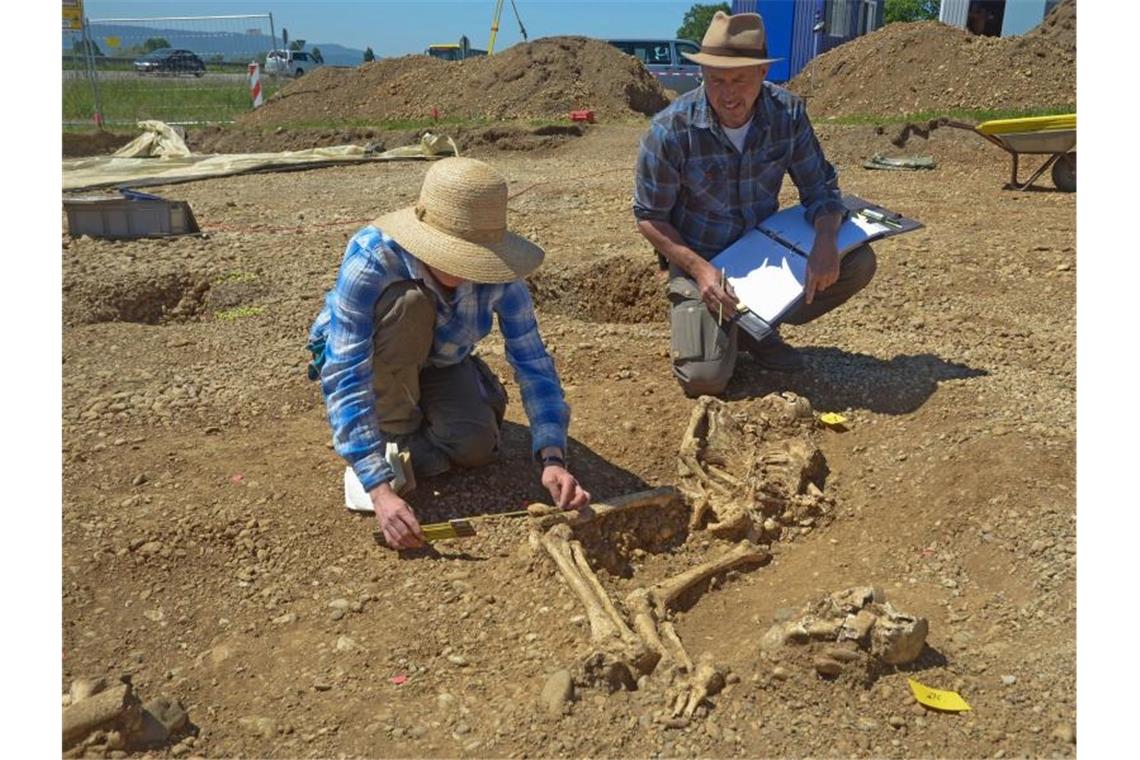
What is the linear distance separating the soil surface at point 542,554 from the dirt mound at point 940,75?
35.8 feet

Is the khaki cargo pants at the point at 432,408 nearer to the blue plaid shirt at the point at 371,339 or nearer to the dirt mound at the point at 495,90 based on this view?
the blue plaid shirt at the point at 371,339

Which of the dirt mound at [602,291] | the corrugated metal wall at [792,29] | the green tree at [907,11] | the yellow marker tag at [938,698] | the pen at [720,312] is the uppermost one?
the green tree at [907,11]

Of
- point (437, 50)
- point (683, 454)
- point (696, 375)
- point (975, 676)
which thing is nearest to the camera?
point (975, 676)

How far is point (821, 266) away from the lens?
459 centimetres

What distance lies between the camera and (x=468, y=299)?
3.55 metres

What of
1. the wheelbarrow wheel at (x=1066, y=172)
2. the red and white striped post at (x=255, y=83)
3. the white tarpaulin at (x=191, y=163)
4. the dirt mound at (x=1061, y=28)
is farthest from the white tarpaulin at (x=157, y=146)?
the dirt mound at (x=1061, y=28)

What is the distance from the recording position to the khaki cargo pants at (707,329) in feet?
15.2

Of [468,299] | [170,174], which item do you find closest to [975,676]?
[468,299]

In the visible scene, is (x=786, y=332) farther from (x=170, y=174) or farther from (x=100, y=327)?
(x=170, y=174)

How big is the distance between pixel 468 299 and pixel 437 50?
3028 cm

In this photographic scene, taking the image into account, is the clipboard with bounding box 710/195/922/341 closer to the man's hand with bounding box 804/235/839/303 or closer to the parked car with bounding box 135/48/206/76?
the man's hand with bounding box 804/235/839/303

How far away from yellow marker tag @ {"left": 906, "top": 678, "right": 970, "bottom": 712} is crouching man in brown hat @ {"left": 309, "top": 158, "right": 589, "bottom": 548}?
1.21 m

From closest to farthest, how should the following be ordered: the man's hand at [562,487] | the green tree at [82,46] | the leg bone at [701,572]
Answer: the leg bone at [701,572]
the man's hand at [562,487]
the green tree at [82,46]

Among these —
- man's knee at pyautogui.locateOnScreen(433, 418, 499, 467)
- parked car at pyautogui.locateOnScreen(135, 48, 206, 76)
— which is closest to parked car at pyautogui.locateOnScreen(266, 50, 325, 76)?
parked car at pyautogui.locateOnScreen(135, 48, 206, 76)
